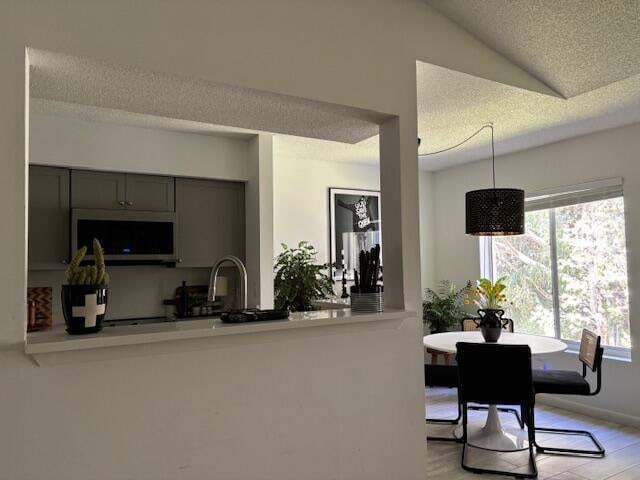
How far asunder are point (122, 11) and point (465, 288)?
464cm

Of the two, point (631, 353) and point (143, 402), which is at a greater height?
point (143, 402)

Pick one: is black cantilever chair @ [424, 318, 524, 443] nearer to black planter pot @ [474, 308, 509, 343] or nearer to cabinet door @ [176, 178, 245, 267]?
black planter pot @ [474, 308, 509, 343]

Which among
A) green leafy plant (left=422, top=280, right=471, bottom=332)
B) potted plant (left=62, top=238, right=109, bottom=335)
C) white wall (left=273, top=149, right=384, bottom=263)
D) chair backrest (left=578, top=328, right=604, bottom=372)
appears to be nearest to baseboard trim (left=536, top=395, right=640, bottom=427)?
chair backrest (left=578, top=328, right=604, bottom=372)

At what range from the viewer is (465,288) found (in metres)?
5.43

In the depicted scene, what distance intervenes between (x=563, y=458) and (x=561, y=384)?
19.6 inches

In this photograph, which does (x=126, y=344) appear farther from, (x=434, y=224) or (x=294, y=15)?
(x=434, y=224)

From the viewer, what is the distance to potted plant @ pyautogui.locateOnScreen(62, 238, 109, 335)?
1.61 metres

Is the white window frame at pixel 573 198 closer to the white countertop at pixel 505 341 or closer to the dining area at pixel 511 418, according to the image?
the dining area at pixel 511 418

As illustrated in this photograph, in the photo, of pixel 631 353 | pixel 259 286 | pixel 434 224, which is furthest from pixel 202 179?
pixel 631 353

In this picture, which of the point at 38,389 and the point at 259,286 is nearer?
the point at 38,389

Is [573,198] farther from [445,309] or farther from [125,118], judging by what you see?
[125,118]

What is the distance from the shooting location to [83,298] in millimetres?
1616

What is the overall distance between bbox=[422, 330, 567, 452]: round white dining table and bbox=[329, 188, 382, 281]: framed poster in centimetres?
139

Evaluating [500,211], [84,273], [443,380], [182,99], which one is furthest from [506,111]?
[84,273]
